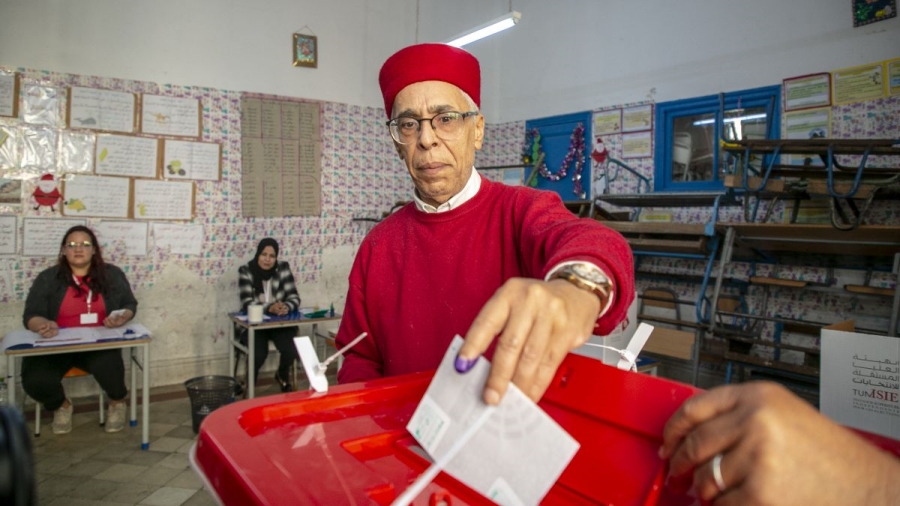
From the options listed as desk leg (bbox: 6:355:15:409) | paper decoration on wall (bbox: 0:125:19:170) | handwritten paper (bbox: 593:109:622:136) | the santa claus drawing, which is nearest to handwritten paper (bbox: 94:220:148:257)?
the santa claus drawing

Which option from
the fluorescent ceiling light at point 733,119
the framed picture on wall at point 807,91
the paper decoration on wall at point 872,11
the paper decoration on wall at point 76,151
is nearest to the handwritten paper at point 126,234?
the paper decoration on wall at point 76,151

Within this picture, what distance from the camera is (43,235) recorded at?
4.70 metres

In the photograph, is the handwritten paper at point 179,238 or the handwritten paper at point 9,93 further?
the handwritten paper at point 179,238

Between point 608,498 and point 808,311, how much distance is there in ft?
15.8

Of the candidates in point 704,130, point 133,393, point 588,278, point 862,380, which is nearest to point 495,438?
point 588,278

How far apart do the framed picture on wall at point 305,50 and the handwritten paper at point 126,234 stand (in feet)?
7.27

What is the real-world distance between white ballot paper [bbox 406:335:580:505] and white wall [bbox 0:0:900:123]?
5.03m

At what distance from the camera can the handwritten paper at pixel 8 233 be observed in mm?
4582

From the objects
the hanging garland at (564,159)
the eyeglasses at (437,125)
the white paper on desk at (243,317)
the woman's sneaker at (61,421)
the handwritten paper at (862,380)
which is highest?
the hanging garland at (564,159)

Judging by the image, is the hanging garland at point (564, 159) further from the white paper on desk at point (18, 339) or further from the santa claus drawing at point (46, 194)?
the white paper on desk at point (18, 339)

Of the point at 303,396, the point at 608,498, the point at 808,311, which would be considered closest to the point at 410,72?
the point at 303,396

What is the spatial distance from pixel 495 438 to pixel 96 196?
5388 millimetres

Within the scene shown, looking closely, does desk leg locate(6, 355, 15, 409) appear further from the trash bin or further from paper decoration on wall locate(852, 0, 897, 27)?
paper decoration on wall locate(852, 0, 897, 27)

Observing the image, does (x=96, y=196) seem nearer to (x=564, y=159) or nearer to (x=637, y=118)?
(x=564, y=159)
